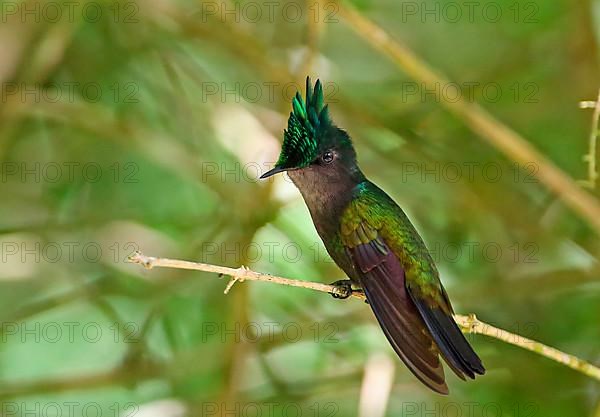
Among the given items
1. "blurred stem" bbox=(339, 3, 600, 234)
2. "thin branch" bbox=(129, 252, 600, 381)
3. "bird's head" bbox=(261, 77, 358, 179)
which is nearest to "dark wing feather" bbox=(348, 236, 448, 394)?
"thin branch" bbox=(129, 252, 600, 381)

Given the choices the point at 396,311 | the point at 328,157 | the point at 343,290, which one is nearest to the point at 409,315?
the point at 396,311

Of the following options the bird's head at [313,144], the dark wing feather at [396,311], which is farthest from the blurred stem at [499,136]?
the dark wing feather at [396,311]

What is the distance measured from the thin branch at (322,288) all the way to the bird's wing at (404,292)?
0.31ft

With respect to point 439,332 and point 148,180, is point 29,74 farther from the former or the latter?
point 439,332

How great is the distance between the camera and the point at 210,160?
176 inches

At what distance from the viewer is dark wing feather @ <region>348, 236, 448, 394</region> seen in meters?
2.68

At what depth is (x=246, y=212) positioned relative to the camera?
401cm

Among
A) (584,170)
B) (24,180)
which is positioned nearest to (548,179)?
(584,170)

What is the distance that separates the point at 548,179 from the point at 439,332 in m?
1.02

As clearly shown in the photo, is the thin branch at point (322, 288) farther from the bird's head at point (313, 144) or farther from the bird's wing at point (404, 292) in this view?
the bird's head at point (313, 144)

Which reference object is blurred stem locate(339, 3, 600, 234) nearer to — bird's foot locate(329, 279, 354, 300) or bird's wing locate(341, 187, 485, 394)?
bird's wing locate(341, 187, 485, 394)

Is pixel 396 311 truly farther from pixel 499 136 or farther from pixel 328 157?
pixel 499 136

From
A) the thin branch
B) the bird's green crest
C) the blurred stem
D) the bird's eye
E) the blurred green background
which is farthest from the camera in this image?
the blurred green background

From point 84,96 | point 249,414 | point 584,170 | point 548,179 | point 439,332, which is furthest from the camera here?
point 84,96
